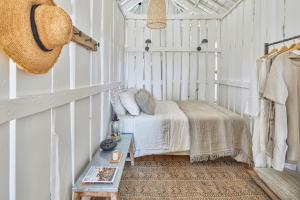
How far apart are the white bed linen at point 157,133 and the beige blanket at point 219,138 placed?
0.40 ft

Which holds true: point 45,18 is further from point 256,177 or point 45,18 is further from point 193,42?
point 193,42

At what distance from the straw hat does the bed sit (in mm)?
2336

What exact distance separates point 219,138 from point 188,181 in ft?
2.56

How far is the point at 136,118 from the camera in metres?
3.26

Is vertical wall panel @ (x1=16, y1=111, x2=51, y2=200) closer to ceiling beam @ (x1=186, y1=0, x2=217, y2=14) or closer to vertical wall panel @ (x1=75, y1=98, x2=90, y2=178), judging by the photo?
vertical wall panel @ (x1=75, y1=98, x2=90, y2=178)

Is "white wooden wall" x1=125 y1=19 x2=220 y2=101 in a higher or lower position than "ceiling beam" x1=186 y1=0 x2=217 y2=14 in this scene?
lower

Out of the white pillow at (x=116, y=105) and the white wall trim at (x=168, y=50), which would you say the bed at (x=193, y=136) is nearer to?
the white pillow at (x=116, y=105)

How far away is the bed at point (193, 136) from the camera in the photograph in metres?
3.18

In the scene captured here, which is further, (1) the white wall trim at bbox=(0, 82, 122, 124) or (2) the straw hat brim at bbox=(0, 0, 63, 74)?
(1) the white wall trim at bbox=(0, 82, 122, 124)

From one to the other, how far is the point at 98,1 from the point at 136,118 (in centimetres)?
155

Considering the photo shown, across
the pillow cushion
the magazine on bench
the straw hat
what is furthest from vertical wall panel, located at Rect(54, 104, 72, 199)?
the pillow cushion

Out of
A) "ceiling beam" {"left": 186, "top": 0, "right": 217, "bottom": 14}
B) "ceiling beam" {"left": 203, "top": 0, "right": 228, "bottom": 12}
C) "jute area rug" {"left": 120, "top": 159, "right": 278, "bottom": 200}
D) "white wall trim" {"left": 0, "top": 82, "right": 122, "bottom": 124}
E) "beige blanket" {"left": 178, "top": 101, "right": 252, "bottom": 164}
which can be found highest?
"ceiling beam" {"left": 186, "top": 0, "right": 217, "bottom": 14}

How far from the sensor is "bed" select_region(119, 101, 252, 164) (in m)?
3.18

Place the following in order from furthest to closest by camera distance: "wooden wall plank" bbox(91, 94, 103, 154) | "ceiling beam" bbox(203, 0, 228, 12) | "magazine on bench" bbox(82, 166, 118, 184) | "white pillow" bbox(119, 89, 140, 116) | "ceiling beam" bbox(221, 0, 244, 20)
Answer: "ceiling beam" bbox(203, 0, 228, 12)
"ceiling beam" bbox(221, 0, 244, 20)
"white pillow" bbox(119, 89, 140, 116)
"wooden wall plank" bbox(91, 94, 103, 154)
"magazine on bench" bbox(82, 166, 118, 184)
